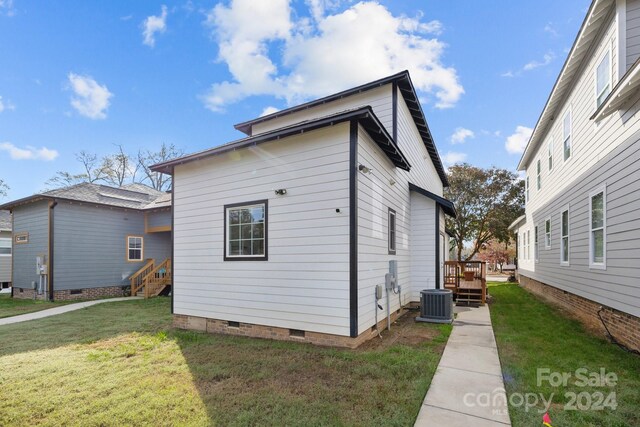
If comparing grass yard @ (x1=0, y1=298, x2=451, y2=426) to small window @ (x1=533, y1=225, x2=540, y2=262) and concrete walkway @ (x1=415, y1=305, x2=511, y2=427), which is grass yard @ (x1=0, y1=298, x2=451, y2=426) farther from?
small window @ (x1=533, y1=225, x2=540, y2=262)

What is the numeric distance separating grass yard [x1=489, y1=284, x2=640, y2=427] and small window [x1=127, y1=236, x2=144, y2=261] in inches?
594

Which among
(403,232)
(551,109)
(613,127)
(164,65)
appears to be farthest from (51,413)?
(551,109)

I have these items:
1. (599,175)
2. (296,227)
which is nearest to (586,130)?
(599,175)

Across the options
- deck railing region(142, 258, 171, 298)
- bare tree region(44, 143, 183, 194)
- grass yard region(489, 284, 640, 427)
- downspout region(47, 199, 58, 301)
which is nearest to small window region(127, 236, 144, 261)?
deck railing region(142, 258, 171, 298)

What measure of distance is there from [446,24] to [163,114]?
16.0m

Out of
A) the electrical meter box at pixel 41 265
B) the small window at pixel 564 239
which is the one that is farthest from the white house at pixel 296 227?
the electrical meter box at pixel 41 265

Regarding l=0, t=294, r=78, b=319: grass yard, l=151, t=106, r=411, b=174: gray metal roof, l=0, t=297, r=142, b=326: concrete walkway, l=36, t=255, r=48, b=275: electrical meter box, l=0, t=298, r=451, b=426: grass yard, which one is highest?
l=151, t=106, r=411, b=174: gray metal roof

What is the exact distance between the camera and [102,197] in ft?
47.5

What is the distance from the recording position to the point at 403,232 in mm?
8711

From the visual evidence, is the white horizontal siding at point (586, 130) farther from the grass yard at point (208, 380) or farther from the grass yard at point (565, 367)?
the grass yard at point (208, 380)

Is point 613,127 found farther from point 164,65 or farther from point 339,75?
point 164,65

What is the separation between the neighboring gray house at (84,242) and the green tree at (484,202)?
21.0 meters

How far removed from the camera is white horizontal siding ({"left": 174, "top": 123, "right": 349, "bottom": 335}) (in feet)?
17.7

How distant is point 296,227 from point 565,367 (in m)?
4.60
